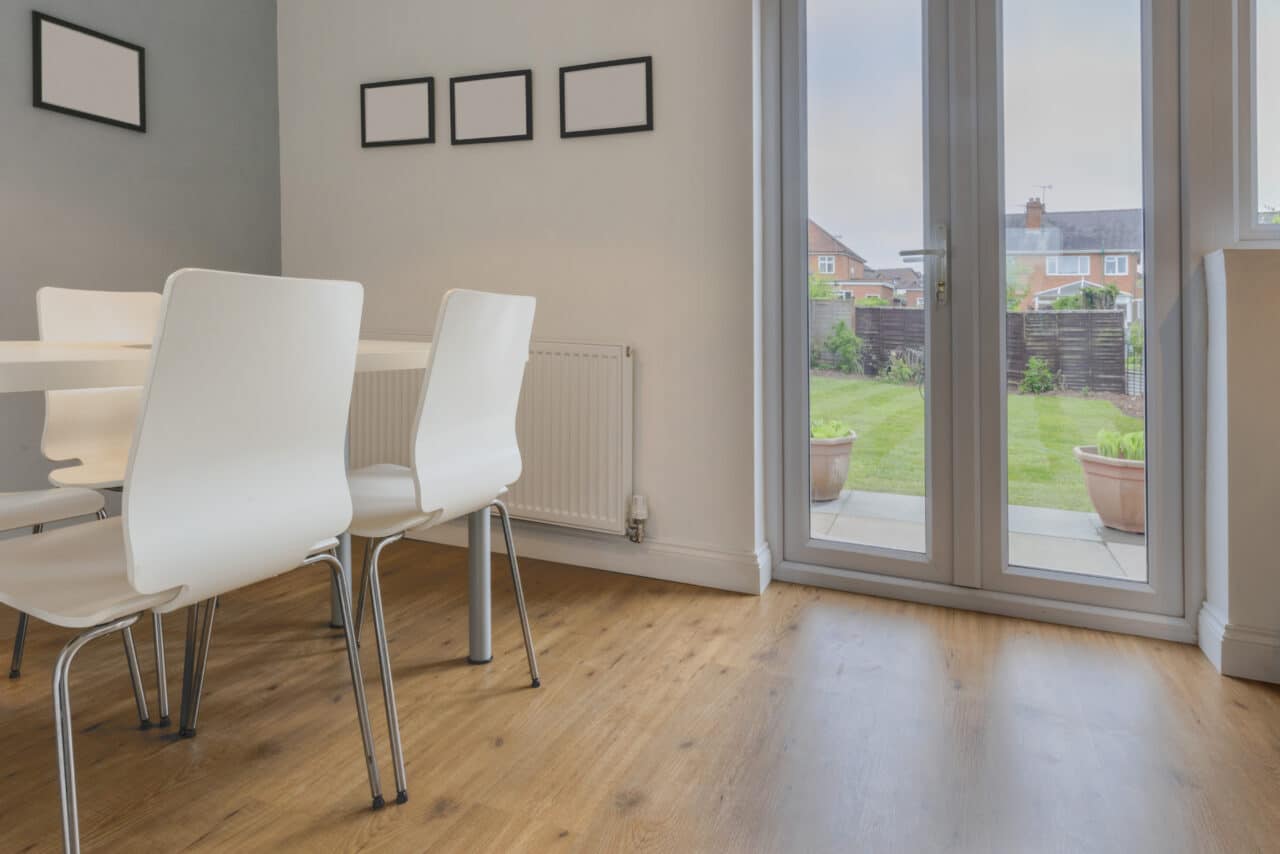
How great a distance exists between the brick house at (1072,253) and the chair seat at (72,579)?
2.22 m

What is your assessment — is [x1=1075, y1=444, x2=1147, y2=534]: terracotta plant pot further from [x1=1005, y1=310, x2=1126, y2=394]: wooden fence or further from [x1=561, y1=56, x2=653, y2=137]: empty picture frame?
[x1=561, y1=56, x2=653, y2=137]: empty picture frame

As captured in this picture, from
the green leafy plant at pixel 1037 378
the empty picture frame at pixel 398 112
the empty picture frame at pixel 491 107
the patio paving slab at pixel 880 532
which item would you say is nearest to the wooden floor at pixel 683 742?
the patio paving slab at pixel 880 532

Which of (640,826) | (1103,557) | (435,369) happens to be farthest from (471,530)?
(1103,557)

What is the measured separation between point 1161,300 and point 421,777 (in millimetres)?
2146

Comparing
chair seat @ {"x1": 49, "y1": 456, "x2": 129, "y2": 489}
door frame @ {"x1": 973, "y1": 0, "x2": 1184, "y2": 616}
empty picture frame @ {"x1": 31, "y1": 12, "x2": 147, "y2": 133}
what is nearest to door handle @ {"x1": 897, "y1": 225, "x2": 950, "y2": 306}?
door frame @ {"x1": 973, "y1": 0, "x2": 1184, "y2": 616}

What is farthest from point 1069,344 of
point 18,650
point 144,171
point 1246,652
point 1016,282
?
point 144,171

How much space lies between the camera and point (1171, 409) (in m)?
2.20

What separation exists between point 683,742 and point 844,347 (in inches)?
56.1

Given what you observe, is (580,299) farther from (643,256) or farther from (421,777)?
(421,777)

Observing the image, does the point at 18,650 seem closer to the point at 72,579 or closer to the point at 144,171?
the point at 72,579

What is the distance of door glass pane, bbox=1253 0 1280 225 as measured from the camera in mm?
2033

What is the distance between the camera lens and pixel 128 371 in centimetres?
117

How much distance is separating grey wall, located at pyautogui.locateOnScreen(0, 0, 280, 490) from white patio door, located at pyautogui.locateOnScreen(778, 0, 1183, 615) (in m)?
2.15

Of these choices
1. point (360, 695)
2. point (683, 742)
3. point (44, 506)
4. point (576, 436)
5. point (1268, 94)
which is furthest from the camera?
point (576, 436)
